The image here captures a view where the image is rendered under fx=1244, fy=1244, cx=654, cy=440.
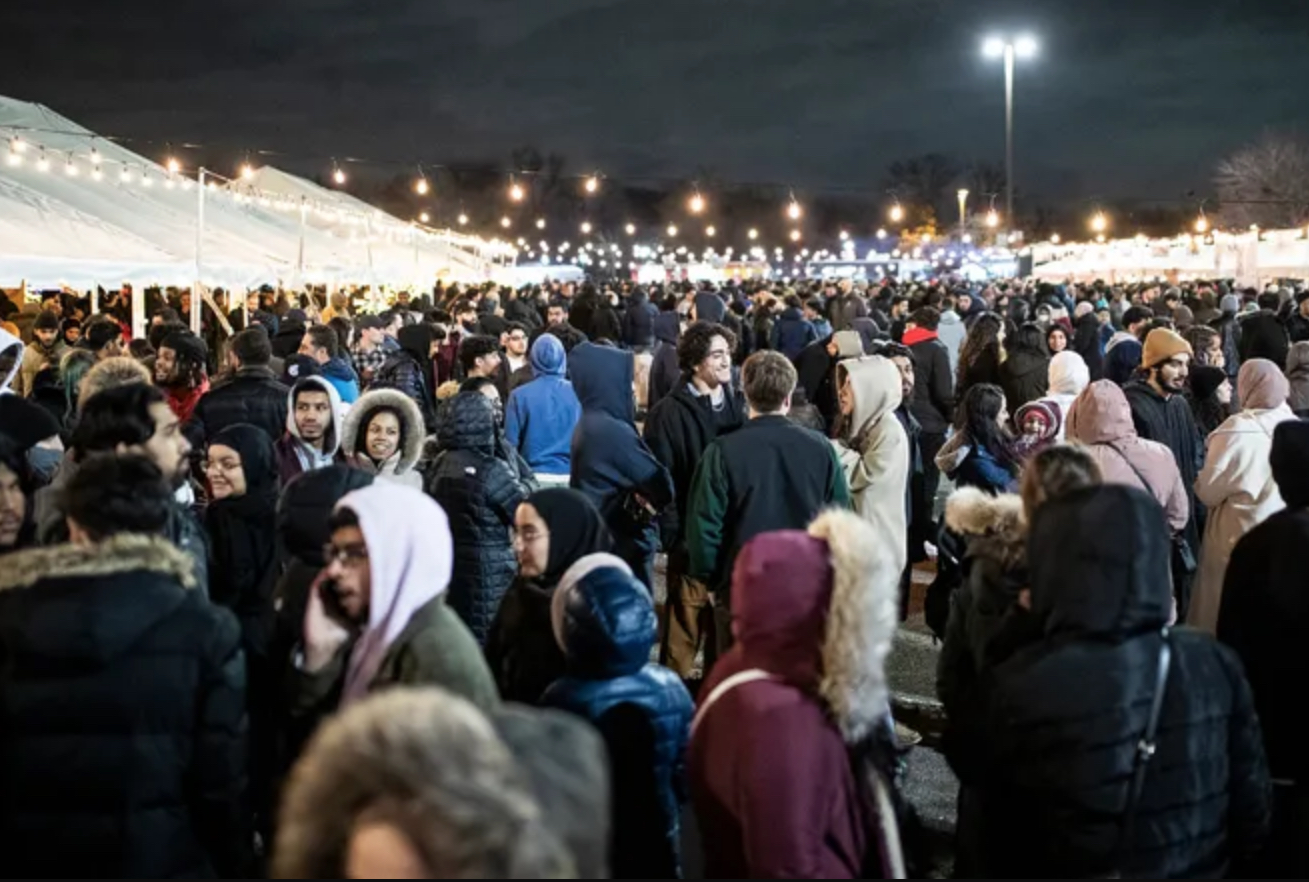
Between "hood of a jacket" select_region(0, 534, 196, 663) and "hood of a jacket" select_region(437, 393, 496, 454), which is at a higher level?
"hood of a jacket" select_region(437, 393, 496, 454)

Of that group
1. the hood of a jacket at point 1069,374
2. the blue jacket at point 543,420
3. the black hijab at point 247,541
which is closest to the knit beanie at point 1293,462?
the black hijab at point 247,541

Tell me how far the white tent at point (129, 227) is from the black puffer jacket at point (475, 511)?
7.66 metres

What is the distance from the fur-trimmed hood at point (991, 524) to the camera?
353 cm

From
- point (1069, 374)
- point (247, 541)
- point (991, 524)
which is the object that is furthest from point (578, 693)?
point (1069, 374)

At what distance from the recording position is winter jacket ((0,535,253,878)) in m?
2.60

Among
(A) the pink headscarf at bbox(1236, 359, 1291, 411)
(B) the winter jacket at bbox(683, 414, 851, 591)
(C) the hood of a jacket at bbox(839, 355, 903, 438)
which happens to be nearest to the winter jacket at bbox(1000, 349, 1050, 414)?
(A) the pink headscarf at bbox(1236, 359, 1291, 411)

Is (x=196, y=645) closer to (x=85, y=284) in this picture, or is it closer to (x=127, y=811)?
(x=127, y=811)

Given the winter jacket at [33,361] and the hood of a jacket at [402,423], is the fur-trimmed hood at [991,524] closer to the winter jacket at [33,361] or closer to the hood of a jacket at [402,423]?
the hood of a jacket at [402,423]

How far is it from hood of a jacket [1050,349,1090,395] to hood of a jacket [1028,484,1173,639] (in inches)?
184

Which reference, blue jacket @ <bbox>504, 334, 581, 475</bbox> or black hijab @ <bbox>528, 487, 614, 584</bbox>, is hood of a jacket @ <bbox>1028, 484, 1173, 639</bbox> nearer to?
black hijab @ <bbox>528, 487, 614, 584</bbox>

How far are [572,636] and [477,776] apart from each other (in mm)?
1547

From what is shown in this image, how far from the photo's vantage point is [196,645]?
2719 mm

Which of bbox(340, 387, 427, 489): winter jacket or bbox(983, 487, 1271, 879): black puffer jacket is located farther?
bbox(340, 387, 427, 489): winter jacket

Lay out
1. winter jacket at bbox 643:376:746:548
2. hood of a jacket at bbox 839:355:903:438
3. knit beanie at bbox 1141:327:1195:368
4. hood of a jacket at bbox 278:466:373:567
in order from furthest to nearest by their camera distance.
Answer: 1. knit beanie at bbox 1141:327:1195:368
2. winter jacket at bbox 643:376:746:548
3. hood of a jacket at bbox 839:355:903:438
4. hood of a jacket at bbox 278:466:373:567
